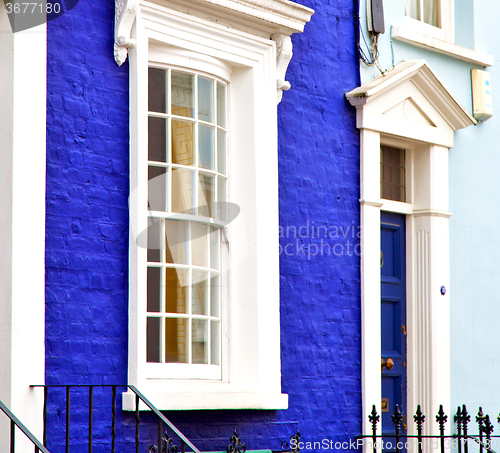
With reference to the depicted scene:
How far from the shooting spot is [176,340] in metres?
6.25

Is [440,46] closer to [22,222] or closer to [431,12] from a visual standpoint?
[431,12]

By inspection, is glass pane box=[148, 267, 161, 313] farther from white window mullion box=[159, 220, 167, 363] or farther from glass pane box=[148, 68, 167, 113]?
glass pane box=[148, 68, 167, 113]

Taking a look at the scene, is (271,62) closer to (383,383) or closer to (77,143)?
(77,143)

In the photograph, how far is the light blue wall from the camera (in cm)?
840

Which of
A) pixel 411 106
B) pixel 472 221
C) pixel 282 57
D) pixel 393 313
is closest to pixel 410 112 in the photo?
pixel 411 106

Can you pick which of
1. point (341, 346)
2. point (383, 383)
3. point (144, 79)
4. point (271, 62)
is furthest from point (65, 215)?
point (383, 383)

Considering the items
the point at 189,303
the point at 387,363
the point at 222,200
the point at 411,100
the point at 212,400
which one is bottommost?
the point at 212,400

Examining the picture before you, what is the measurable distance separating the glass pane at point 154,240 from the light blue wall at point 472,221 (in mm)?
3077

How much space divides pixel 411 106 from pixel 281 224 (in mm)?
2067

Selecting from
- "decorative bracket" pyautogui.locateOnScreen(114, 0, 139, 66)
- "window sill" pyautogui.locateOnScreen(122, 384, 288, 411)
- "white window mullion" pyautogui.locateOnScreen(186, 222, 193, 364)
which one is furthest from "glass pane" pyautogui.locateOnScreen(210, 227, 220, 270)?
"decorative bracket" pyautogui.locateOnScreen(114, 0, 139, 66)

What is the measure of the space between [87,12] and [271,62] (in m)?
1.70

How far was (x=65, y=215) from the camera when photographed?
5.66 metres

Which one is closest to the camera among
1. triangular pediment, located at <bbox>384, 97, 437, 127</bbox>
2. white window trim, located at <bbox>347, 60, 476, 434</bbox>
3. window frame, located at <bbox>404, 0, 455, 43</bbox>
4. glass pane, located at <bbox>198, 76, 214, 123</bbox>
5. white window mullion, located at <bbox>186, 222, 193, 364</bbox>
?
white window mullion, located at <bbox>186, 222, 193, 364</bbox>

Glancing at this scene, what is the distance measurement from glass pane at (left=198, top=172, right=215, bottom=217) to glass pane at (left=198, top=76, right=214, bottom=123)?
18.1 inches
